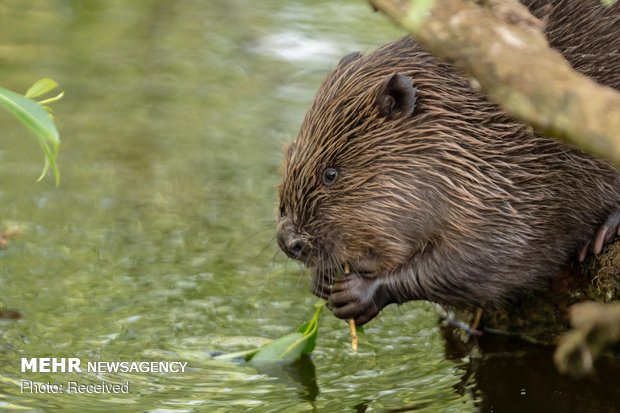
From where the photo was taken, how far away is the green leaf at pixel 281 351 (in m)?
4.41

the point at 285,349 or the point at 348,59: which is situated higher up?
the point at 348,59

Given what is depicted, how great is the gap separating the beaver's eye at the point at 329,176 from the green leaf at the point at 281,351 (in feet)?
2.20

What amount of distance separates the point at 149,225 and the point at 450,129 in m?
2.09

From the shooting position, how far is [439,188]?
4.00m

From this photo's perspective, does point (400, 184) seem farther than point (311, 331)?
No

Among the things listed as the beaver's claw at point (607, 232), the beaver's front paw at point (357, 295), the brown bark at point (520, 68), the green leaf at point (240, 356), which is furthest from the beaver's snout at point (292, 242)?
the brown bark at point (520, 68)

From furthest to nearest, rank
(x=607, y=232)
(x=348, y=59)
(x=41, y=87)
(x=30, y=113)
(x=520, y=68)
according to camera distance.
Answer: (x=348, y=59) → (x=607, y=232) → (x=41, y=87) → (x=30, y=113) → (x=520, y=68)

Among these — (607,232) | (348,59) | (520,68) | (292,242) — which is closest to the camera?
(520,68)

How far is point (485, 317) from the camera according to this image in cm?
475

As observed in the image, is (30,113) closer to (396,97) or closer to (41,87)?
(41,87)

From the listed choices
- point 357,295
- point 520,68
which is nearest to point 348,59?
point 357,295

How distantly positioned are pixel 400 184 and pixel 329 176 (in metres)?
0.25

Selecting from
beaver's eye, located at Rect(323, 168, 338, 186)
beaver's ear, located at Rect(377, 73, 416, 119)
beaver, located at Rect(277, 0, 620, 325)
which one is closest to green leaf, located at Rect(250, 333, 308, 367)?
beaver, located at Rect(277, 0, 620, 325)

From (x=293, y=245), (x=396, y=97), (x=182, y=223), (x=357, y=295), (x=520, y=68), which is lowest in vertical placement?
(x=182, y=223)
